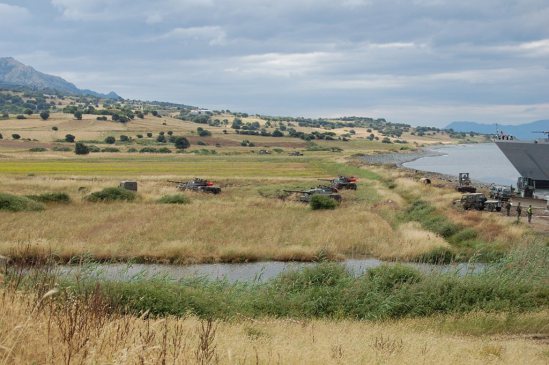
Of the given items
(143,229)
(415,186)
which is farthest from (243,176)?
(143,229)

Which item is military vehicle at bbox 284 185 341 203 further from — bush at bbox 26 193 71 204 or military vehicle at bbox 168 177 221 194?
bush at bbox 26 193 71 204

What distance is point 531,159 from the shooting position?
7050cm

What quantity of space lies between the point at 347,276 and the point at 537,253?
32.5 feet

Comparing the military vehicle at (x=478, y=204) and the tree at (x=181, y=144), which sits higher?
the military vehicle at (x=478, y=204)

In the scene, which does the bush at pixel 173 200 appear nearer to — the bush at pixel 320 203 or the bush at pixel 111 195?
the bush at pixel 111 195

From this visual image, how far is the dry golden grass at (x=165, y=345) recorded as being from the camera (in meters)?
5.96

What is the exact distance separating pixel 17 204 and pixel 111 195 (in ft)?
28.4

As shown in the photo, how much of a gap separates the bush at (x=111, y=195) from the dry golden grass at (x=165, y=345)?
36.6m

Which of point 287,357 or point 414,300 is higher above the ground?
point 287,357

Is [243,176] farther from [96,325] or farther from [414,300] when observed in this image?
[96,325]

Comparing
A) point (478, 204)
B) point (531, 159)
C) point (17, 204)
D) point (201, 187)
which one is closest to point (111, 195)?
point (17, 204)

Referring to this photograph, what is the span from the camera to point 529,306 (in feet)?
63.8

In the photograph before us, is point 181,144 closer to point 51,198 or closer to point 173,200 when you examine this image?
point 173,200

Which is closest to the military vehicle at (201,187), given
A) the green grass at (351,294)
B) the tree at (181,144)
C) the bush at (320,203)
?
the bush at (320,203)
